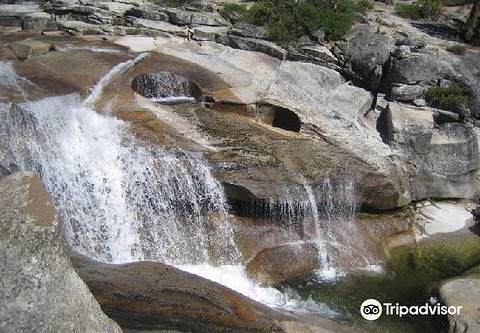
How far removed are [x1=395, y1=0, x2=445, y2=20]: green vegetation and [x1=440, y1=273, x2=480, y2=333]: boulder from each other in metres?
14.2

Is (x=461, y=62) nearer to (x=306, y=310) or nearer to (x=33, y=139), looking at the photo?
(x=306, y=310)

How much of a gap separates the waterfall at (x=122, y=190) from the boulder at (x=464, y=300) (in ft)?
14.6

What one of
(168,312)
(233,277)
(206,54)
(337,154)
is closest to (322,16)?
(206,54)

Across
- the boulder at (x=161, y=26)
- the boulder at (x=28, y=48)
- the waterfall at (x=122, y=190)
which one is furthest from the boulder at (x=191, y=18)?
the waterfall at (x=122, y=190)

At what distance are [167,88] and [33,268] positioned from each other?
1108 centimetres

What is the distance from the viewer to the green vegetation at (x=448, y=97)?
16562 mm

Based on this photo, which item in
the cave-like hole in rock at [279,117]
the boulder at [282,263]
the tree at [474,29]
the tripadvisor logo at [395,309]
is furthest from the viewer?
the tree at [474,29]

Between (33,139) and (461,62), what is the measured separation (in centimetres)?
1347

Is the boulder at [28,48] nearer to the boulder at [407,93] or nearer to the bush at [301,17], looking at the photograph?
the bush at [301,17]

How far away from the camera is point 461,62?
17844mm

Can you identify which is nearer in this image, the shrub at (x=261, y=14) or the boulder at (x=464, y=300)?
the boulder at (x=464, y=300)

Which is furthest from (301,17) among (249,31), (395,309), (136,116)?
(395,309)

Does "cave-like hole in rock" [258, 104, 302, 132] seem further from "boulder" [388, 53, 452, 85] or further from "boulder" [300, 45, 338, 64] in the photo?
"boulder" [388, 53, 452, 85]

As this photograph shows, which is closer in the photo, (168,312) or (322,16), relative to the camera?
(168,312)
